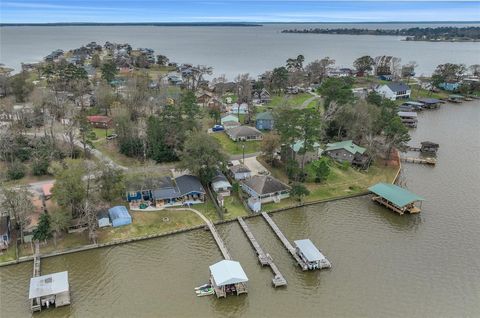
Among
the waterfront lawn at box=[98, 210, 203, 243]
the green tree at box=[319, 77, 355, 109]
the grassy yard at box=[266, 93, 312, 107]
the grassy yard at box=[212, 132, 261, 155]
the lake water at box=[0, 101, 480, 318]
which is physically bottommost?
the lake water at box=[0, 101, 480, 318]

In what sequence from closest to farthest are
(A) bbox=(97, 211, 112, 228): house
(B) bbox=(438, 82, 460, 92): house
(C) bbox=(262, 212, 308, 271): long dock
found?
1. (C) bbox=(262, 212, 308, 271): long dock
2. (A) bbox=(97, 211, 112, 228): house
3. (B) bbox=(438, 82, 460, 92): house

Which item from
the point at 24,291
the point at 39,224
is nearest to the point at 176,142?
the point at 39,224

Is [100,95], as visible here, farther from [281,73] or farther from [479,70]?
[479,70]

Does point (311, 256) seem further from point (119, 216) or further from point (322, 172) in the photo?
point (119, 216)

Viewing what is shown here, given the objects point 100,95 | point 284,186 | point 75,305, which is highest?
point 100,95

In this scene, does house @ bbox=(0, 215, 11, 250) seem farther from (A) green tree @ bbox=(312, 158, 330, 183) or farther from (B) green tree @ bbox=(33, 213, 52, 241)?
(A) green tree @ bbox=(312, 158, 330, 183)

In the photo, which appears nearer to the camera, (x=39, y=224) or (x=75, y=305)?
(x=75, y=305)

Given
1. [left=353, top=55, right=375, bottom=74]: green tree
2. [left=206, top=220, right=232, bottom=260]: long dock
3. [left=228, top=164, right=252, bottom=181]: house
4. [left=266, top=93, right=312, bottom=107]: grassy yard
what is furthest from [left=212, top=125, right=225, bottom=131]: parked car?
[left=353, top=55, right=375, bottom=74]: green tree
